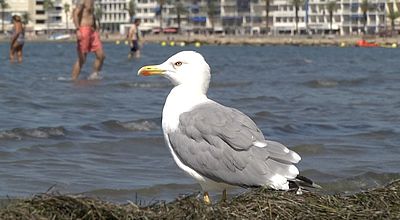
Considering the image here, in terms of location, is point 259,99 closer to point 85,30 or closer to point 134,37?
point 85,30

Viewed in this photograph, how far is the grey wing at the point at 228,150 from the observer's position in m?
4.30

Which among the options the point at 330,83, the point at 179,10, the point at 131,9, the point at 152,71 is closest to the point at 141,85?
the point at 330,83

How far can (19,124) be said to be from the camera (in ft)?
28.6

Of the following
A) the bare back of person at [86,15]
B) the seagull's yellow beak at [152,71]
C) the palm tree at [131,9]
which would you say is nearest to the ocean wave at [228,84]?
the bare back of person at [86,15]

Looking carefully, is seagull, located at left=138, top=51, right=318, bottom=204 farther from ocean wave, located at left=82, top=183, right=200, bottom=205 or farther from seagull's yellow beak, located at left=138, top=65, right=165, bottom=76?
ocean wave, located at left=82, top=183, right=200, bottom=205

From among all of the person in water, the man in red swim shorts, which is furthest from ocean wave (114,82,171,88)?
the person in water

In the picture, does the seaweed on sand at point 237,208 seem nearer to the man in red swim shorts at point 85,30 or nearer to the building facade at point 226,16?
the man in red swim shorts at point 85,30

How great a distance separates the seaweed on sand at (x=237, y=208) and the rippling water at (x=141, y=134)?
334mm

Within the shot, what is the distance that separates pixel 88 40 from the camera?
1448 cm

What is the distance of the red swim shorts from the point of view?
14.3 m

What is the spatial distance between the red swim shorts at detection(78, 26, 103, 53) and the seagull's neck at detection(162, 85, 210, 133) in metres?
9.75

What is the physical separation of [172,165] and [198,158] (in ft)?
7.72

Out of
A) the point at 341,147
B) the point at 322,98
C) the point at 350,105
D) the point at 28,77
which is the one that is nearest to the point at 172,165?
the point at 341,147

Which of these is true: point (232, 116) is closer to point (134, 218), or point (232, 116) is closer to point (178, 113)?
point (178, 113)
